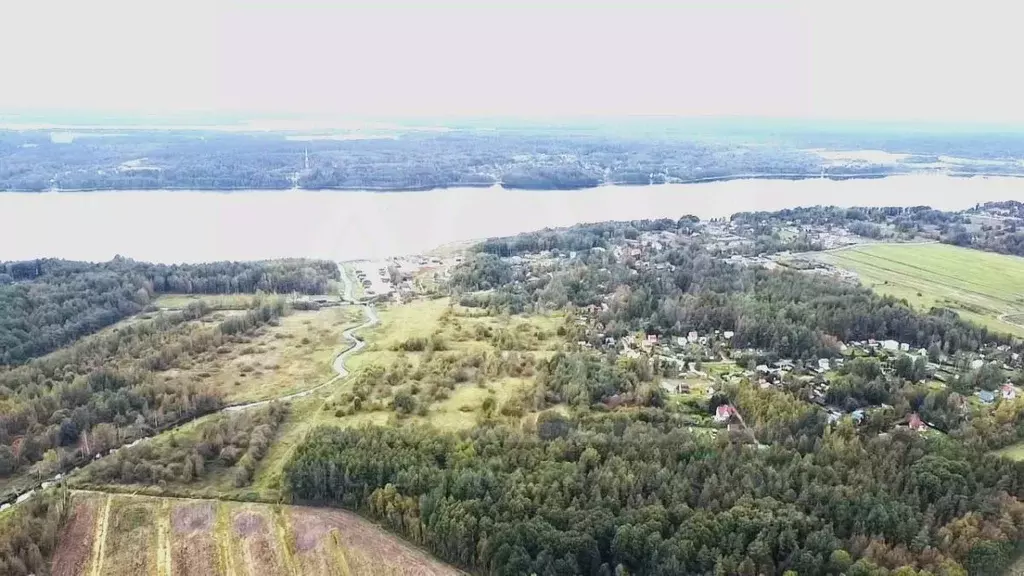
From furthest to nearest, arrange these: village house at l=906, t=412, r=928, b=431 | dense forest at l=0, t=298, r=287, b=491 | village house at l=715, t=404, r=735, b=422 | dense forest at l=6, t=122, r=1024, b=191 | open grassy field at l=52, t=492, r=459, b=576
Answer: dense forest at l=6, t=122, r=1024, b=191 < village house at l=715, t=404, r=735, b=422 < village house at l=906, t=412, r=928, b=431 < dense forest at l=0, t=298, r=287, b=491 < open grassy field at l=52, t=492, r=459, b=576

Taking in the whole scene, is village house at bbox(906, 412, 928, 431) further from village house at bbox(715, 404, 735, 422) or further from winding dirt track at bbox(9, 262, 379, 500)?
winding dirt track at bbox(9, 262, 379, 500)

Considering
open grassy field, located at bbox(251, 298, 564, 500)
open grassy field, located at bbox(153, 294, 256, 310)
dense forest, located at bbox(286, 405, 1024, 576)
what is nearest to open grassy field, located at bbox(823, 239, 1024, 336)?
dense forest, located at bbox(286, 405, 1024, 576)

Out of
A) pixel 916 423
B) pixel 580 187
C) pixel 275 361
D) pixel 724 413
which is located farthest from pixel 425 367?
pixel 580 187

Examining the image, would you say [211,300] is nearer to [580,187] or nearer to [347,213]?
[347,213]

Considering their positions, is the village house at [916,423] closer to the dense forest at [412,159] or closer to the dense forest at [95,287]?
the dense forest at [95,287]

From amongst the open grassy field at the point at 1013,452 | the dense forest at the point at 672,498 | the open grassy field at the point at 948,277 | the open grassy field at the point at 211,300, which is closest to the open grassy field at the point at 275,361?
the open grassy field at the point at 211,300

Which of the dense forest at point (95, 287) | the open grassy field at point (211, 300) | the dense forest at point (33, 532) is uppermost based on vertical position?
the dense forest at point (95, 287)
